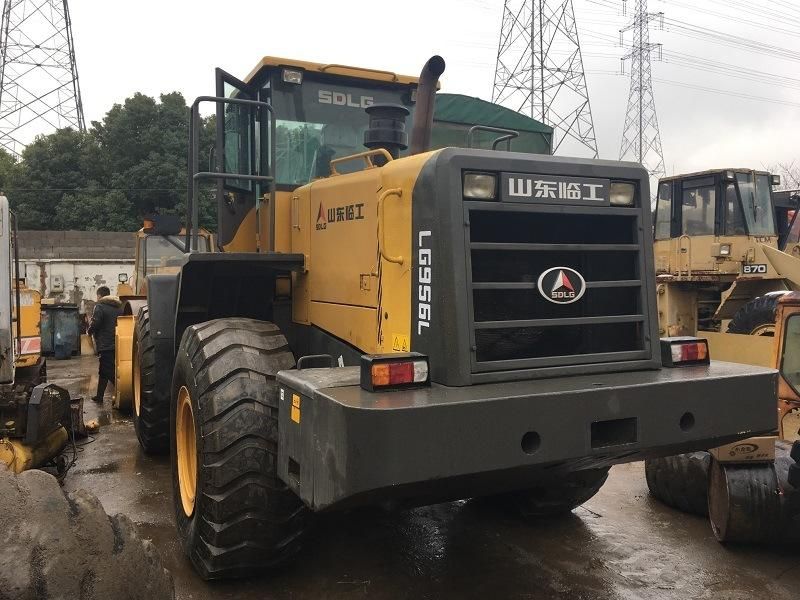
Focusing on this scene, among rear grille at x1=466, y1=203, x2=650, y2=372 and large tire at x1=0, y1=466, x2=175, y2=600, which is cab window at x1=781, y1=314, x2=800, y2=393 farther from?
large tire at x1=0, y1=466, x2=175, y2=600

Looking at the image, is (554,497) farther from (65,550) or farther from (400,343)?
(65,550)

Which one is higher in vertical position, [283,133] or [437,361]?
[283,133]

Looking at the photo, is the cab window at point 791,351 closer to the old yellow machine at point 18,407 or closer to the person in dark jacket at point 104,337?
the old yellow machine at point 18,407

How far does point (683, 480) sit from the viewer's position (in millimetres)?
4879

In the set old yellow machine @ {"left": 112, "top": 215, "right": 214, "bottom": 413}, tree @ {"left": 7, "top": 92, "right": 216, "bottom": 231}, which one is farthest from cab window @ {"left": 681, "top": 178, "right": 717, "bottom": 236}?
tree @ {"left": 7, "top": 92, "right": 216, "bottom": 231}

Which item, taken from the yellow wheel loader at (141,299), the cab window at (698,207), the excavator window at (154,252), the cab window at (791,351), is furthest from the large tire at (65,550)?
the cab window at (698,207)

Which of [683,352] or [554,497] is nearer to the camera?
[683,352]

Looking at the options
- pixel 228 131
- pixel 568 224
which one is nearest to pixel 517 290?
pixel 568 224

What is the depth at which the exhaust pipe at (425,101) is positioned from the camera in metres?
3.69

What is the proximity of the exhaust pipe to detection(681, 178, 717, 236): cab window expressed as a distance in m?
11.2

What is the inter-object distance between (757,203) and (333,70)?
11227 millimetres

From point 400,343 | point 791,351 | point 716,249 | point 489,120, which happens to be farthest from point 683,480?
point 716,249

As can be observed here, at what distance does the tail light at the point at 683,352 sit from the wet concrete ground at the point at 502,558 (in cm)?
126

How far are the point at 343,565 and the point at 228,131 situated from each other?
119 inches
